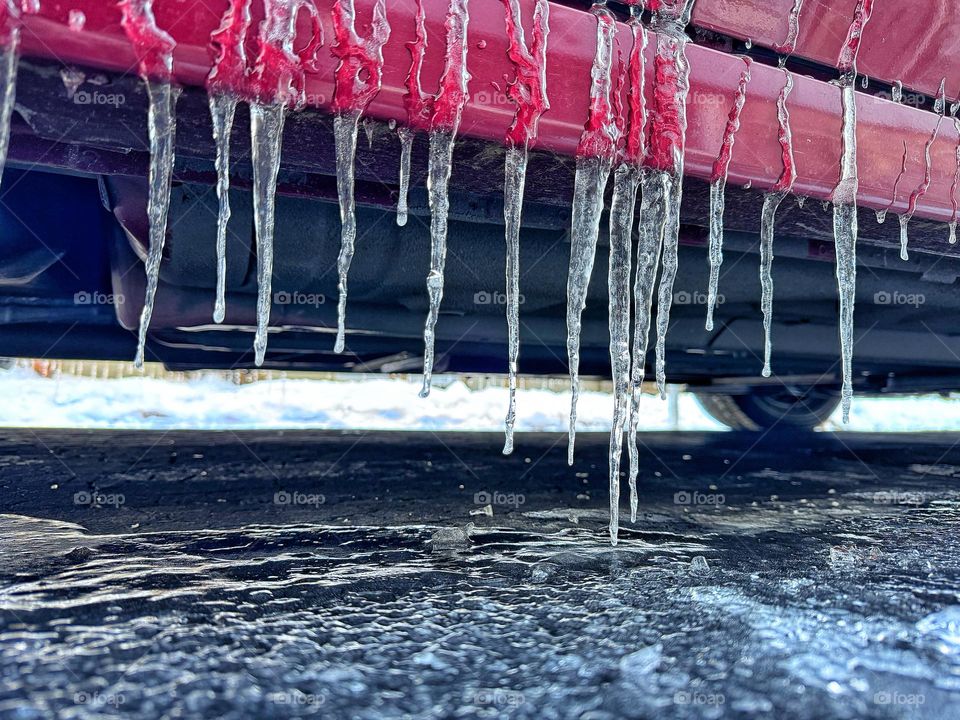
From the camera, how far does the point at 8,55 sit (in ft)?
2.60

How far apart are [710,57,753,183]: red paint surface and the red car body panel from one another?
12 mm

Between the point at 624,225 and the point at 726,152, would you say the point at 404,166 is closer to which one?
the point at 624,225

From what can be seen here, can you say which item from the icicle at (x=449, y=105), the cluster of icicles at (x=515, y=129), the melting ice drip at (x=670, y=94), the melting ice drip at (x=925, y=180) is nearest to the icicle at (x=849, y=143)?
the cluster of icicles at (x=515, y=129)

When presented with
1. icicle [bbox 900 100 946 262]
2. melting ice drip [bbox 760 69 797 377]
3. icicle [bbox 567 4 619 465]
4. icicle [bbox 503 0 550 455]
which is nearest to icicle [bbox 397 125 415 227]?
icicle [bbox 503 0 550 455]

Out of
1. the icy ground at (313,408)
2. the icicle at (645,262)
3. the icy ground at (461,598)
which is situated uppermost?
the icicle at (645,262)

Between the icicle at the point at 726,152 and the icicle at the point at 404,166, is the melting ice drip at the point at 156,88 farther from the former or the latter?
the icicle at the point at 726,152

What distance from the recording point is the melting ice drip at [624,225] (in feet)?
3.64

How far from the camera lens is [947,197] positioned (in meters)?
1.42

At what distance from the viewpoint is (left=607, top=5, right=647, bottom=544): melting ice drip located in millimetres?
1109

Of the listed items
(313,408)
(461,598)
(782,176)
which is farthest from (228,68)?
(313,408)

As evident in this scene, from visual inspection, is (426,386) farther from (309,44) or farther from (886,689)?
(886,689)

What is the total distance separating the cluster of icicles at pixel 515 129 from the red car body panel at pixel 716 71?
0.02 meters

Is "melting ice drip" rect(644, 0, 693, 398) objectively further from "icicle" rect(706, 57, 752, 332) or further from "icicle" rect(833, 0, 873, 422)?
"icicle" rect(833, 0, 873, 422)

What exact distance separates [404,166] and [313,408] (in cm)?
366
